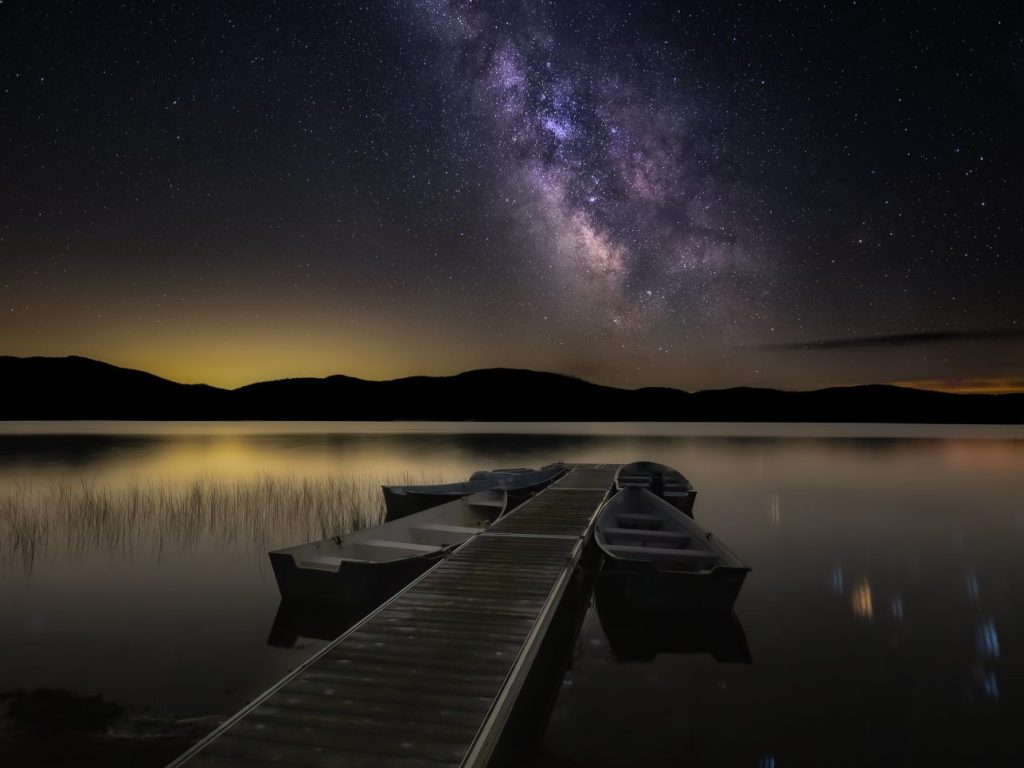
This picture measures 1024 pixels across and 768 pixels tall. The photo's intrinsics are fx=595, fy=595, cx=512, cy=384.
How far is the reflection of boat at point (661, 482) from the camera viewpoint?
1738 centimetres

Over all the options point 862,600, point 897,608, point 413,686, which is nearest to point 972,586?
point 897,608

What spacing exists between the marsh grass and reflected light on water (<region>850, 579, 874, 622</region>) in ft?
32.6

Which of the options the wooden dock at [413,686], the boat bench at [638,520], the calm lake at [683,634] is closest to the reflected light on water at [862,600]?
the calm lake at [683,634]

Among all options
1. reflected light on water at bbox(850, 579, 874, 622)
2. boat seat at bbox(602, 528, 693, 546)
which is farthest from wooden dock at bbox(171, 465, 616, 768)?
reflected light on water at bbox(850, 579, 874, 622)

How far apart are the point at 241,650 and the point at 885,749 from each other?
7.33 meters

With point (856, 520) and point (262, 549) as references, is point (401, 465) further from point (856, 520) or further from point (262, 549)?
point (856, 520)

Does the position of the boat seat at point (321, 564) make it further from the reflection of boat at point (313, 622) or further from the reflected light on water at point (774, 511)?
the reflected light on water at point (774, 511)

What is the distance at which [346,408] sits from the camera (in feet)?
554

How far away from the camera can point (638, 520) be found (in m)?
12.5

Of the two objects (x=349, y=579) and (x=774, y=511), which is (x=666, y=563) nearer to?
(x=349, y=579)

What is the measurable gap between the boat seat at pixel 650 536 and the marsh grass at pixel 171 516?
5912 mm

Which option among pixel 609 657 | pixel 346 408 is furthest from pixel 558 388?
pixel 609 657

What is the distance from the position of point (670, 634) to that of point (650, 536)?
2.71 meters

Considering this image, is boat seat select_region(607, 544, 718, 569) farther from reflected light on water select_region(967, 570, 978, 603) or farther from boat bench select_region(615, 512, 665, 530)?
reflected light on water select_region(967, 570, 978, 603)
